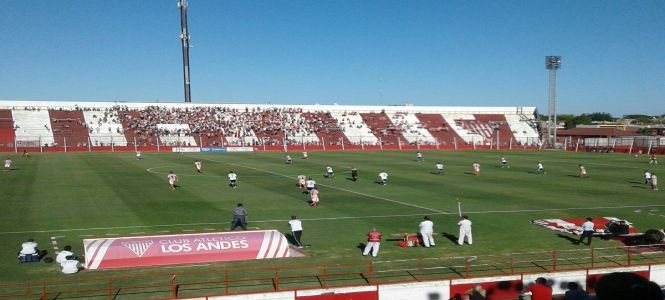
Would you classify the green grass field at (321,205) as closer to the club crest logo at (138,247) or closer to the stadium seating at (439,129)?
the club crest logo at (138,247)

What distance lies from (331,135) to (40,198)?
247ft

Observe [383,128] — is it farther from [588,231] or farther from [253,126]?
[588,231]

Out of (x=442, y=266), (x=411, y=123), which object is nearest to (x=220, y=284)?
(x=442, y=266)

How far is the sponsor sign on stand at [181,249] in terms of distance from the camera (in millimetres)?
19031

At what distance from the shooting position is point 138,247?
63.7 feet

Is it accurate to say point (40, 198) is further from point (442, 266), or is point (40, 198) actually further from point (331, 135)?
point (331, 135)

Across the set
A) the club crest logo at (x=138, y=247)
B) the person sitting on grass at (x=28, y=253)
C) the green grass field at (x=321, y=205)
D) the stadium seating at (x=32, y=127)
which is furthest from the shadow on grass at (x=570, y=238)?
the stadium seating at (x=32, y=127)

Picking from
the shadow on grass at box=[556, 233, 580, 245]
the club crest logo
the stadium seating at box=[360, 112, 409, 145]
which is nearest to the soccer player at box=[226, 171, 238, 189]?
the club crest logo

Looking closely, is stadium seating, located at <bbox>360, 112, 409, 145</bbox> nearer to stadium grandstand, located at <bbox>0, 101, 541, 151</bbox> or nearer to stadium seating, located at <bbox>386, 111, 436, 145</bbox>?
stadium grandstand, located at <bbox>0, 101, 541, 151</bbox>

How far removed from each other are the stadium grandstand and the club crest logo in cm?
7244

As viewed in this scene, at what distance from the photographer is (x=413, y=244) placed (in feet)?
74.1

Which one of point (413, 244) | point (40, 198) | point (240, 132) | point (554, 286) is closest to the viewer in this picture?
point (554, 286)

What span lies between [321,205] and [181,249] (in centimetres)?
1417

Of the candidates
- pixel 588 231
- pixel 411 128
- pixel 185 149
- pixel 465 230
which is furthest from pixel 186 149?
pixel 588 231
